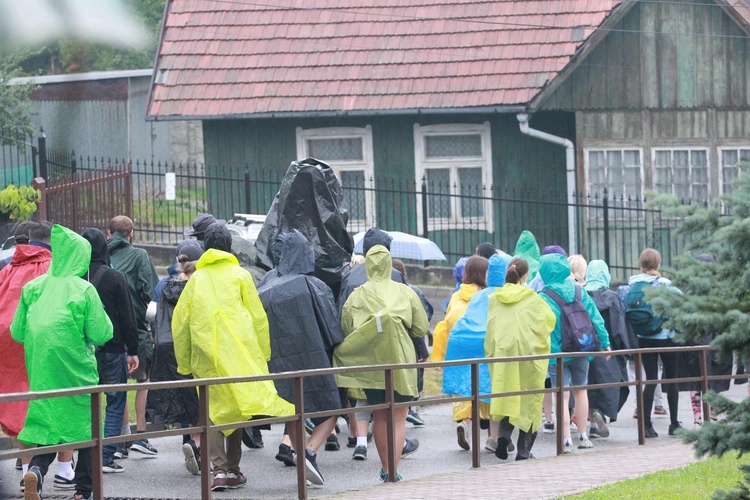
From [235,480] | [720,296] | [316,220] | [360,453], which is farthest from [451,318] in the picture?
[720,296]

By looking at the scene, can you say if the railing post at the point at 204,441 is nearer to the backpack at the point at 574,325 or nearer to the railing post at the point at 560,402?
the railing post at the point at 560,402

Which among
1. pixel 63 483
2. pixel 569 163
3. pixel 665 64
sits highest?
pixel 665 64

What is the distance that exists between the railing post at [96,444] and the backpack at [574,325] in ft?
17.2

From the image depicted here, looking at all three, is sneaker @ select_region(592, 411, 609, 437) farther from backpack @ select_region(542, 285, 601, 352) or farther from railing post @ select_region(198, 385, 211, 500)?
railing post @ select_region(198, 385, 211, 500)

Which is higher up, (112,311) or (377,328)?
(112,311)

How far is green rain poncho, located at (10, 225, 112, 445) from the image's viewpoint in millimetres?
7551

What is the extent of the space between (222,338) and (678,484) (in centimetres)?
313

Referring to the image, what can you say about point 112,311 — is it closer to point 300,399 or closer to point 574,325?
point 300,399

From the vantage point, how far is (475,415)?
31.0ft

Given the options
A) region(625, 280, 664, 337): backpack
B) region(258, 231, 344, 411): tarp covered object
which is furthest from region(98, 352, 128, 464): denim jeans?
region(625, 280, 664, 337): backpack

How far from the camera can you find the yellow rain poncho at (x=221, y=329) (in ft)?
26.3

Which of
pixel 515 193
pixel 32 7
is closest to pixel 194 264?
pixel 32 7

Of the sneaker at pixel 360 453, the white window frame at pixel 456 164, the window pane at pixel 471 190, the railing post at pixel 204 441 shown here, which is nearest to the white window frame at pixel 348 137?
the white window frame at pixel 456 164

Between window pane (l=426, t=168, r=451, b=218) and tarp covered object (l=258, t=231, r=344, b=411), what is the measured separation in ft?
38.3
